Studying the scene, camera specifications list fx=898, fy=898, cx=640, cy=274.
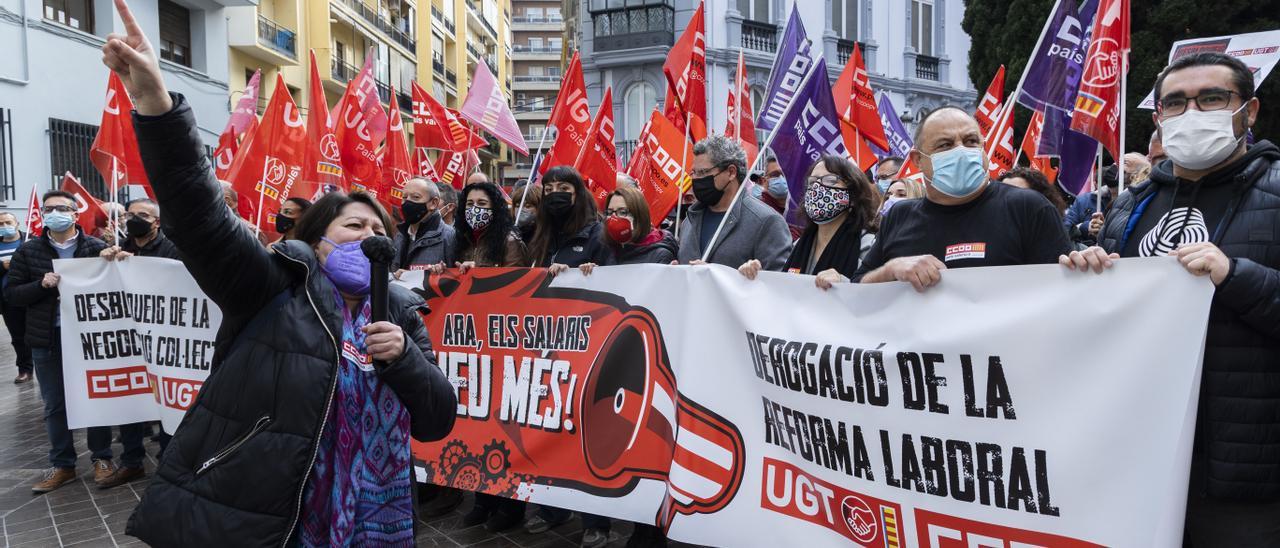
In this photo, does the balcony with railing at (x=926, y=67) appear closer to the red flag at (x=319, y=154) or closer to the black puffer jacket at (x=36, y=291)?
the red flag at (x=319, y=154)

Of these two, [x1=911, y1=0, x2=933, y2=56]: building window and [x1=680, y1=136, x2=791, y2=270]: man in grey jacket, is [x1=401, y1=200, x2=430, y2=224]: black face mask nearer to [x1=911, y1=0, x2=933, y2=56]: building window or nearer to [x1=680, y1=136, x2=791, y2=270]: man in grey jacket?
[x1=680, y1=136, x2=791, y2=270]: man in grey jacket

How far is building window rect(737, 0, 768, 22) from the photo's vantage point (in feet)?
81.7

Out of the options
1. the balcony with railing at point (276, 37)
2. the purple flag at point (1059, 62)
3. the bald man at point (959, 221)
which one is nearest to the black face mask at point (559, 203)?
the bald man at point (959, 221)

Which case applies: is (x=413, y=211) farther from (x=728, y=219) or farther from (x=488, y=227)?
(x=728, y=219)

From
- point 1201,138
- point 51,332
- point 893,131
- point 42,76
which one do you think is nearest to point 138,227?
point 51,332

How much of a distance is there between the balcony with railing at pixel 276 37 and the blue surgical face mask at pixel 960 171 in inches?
1040

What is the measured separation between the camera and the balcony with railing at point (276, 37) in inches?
1048

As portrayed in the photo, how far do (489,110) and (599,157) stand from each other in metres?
2.77

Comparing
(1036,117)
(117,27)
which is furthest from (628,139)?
(1036,117)

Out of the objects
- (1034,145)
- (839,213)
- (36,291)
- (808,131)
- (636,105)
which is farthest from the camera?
(636,105)

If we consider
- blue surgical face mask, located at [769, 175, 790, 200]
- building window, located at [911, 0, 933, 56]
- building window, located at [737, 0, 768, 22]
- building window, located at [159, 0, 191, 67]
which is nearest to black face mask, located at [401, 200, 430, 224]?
blue surgical face mask, located at [769, 175, 790, 200]

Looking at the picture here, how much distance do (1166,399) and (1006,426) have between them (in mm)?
442

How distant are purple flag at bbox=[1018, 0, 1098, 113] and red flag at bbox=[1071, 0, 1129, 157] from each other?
0.17 m

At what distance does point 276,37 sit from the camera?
90.6 feet
